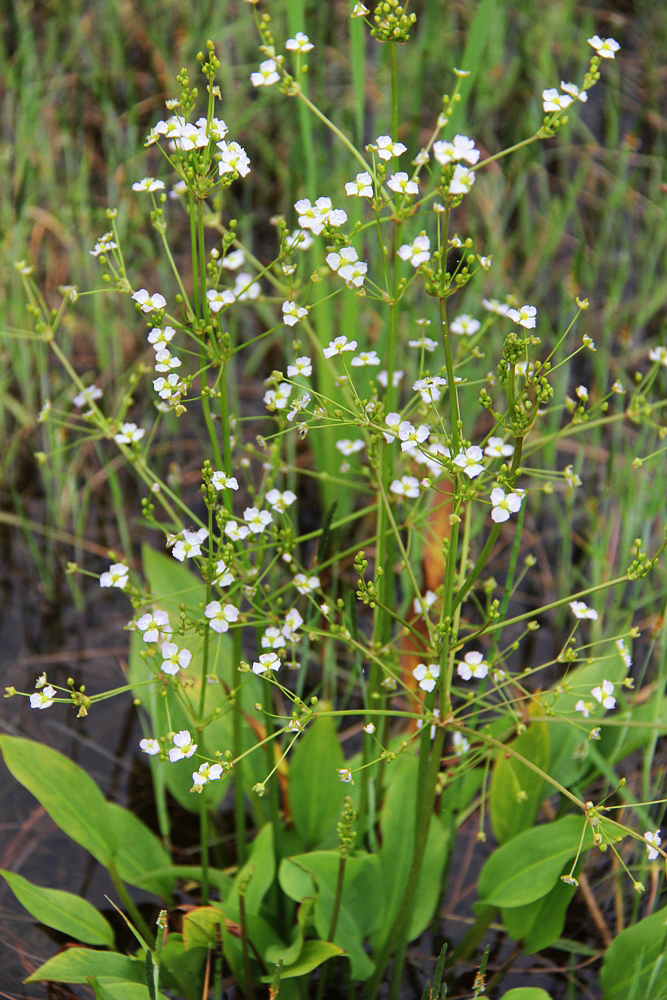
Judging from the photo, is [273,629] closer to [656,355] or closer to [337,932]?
[337,932]

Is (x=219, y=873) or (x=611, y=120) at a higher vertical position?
(x=611, y=120)

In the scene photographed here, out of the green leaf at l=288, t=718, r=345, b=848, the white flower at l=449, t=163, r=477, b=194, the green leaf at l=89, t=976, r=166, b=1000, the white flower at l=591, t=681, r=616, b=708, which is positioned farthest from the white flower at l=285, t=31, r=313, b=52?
the green leaf at l=89, t=976, r=166, b=1000

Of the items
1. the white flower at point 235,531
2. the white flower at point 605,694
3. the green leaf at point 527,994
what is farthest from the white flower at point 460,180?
the green leaf at point 527,994

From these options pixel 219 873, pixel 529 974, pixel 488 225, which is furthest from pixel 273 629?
pixel 488 225

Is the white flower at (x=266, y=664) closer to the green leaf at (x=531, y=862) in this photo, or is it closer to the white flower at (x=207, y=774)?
the white flower at (x=207, y=774)

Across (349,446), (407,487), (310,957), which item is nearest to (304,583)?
(407,487)

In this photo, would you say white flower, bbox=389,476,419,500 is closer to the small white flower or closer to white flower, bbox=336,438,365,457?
white flower, bbox=336,438,365,457
